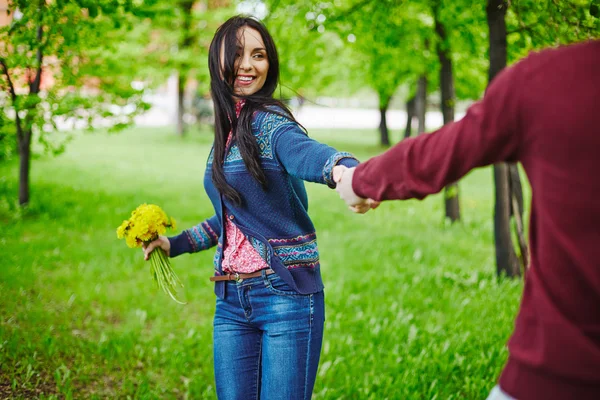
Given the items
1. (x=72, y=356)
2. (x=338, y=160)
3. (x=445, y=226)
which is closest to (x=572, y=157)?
(x=338, y=160)

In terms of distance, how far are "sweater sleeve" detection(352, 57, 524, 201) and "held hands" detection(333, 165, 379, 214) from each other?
15cm

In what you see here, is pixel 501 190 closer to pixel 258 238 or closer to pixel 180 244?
pixel 180 244

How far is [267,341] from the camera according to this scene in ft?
8.20

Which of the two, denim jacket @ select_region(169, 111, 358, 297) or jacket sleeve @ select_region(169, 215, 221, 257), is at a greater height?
denim jacket @ select_region(169, 111, 358, 297)

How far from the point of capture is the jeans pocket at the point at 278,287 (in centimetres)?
248

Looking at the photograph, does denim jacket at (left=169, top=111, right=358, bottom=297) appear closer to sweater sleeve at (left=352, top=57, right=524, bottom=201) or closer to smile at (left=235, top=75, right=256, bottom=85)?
smile at (left=235, top=75, right=256, bottom=85)

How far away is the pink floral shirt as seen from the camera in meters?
2.55

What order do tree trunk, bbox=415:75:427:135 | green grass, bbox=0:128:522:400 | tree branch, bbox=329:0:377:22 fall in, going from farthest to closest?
tree trunk, bbox=415:75:427:135 < tree branch, bbox=329:0:377:22 < green grass, bbox=0:128:522:400

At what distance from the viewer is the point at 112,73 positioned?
8617mm

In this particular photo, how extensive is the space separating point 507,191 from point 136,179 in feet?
28.8

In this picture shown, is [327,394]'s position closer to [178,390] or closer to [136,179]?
[178,390]

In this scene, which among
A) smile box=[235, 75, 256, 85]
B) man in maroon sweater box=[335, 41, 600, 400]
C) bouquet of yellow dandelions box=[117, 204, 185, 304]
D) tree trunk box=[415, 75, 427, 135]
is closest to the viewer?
man in maroon sweater box=[335, 41, 600, 400]

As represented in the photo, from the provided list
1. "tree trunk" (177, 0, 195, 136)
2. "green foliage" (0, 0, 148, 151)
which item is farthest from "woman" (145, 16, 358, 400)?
"tree trunk" (177, 0, 195, 136)

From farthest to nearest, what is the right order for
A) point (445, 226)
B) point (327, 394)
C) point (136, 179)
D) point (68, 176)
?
point (136, 179) < point (68, 176) < point (445, 226) < point (327, 394)
